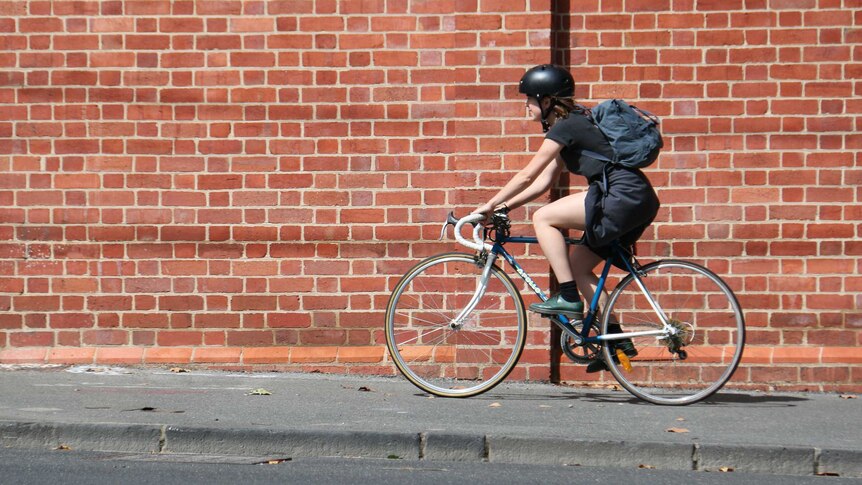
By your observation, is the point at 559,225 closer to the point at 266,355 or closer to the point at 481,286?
the point at 481,286

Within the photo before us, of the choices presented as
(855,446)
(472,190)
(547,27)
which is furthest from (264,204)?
(855,446)

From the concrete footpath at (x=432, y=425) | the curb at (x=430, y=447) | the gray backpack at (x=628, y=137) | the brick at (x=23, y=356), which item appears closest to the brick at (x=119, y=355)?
the brick at (x=23, y=356)

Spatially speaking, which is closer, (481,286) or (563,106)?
(563,106)

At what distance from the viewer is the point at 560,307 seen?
662 cm

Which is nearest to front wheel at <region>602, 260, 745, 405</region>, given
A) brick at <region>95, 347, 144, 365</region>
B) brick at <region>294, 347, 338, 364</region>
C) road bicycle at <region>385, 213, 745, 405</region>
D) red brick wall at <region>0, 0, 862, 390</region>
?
road bicycle at <region>385, 213, 745, 405</region>

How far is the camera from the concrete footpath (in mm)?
5508

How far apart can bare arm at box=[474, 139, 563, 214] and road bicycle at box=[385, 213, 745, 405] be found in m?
0.15

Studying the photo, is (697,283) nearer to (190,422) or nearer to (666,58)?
(666,58)

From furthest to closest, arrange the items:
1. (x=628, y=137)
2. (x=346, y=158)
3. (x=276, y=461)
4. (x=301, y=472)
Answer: (x=346, y=158) → (x=628, y=137) → (x=276, y=461) → (x=301, y=472)

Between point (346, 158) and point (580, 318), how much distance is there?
6.76 feet

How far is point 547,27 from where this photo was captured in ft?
25.1

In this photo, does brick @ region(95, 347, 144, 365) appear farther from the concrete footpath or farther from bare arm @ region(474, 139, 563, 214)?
bare arm @ region(474, 139, 563, 214)

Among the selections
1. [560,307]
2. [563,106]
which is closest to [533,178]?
[563,106]

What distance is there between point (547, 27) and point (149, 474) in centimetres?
390
